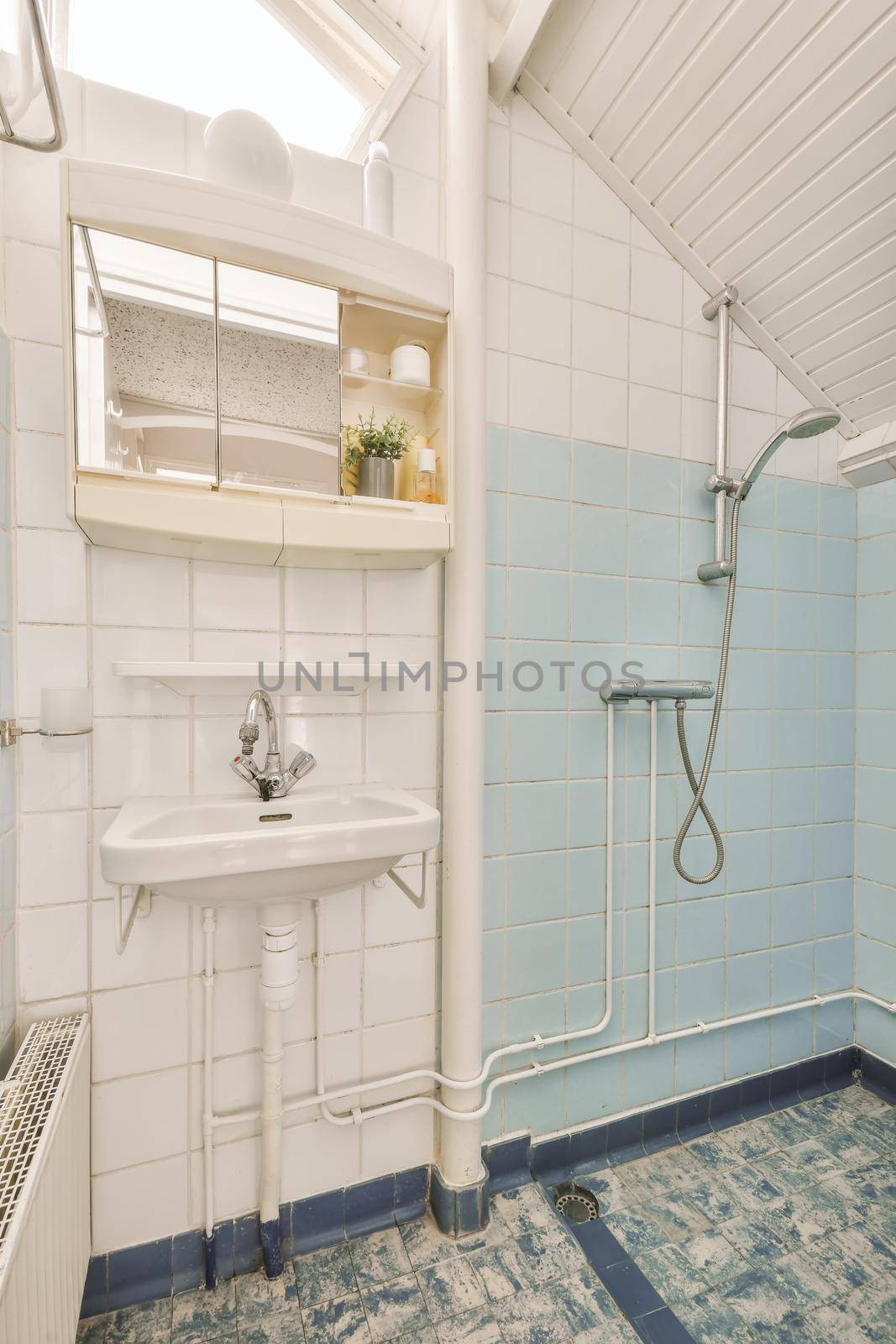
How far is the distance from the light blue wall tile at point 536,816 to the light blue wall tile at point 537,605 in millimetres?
349

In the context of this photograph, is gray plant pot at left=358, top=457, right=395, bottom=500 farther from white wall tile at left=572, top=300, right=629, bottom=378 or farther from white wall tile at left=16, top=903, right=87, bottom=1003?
white wall tile at left=16, top=903, right=87, bottom=1003

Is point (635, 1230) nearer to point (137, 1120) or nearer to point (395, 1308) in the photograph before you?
point (395, 1308)

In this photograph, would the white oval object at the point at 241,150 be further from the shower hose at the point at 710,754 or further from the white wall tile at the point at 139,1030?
the white wall tile at the point at 139,1030

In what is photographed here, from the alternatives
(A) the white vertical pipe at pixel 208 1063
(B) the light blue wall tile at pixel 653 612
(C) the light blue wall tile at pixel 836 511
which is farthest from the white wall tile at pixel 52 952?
(C) the light blue wall tile at pixel 836 511

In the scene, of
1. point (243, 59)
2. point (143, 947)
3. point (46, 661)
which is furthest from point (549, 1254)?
point (243, 59)

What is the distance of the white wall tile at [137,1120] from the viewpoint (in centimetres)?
110

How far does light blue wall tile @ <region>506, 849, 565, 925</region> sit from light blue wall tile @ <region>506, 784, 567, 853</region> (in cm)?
3

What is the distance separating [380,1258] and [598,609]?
141 cm

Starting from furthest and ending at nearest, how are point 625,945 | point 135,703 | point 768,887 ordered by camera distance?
1. point 768,887
2. point 625,945
3. point 135,703

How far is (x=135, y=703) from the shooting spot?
3.63ft

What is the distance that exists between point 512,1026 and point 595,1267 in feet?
1.39

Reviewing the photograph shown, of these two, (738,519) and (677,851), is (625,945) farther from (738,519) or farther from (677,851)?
(738,519)

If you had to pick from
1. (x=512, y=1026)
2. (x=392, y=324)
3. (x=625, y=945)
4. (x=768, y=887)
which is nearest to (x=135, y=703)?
(x=392, y=324)

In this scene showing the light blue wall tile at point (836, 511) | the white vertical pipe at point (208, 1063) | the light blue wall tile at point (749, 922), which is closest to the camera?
the white vertical pipe at point (208, 1063)
